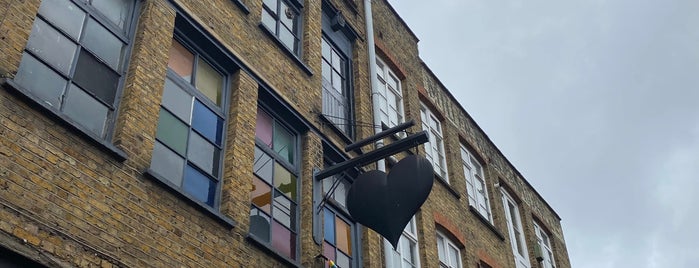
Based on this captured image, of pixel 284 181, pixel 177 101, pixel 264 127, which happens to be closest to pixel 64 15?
pixel 177 101

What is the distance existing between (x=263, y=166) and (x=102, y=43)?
9.81ft

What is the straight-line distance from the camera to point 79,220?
6.68 m

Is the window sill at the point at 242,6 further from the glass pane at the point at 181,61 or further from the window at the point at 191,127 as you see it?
the glass pane at the point at 181,61

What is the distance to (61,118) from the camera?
6875 mm

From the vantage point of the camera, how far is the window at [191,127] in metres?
8.53

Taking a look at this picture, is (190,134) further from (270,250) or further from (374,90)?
(374,90)

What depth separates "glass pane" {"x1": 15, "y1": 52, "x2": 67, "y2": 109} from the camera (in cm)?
706

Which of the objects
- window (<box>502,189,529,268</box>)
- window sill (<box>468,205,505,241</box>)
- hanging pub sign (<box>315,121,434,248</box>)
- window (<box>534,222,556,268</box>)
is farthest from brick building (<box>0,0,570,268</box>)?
window (<box>534,222,556,268</box>)

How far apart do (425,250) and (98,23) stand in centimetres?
811

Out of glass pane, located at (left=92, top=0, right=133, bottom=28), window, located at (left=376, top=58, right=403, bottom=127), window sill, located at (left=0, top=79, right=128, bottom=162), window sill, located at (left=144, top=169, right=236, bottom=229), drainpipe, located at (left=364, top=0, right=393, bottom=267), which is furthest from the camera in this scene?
window, located at (left=376, top=58, right=403, bottom=127)

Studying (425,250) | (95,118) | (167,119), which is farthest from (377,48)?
(95,118)

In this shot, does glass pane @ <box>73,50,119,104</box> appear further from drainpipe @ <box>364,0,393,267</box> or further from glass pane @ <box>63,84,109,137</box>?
drainpipe @ <box>364,0,393,267</box>

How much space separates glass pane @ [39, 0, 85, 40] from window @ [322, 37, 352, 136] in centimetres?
515

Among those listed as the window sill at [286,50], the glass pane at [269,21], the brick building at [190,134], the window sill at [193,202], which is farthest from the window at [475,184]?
the window sill at [193,202]
